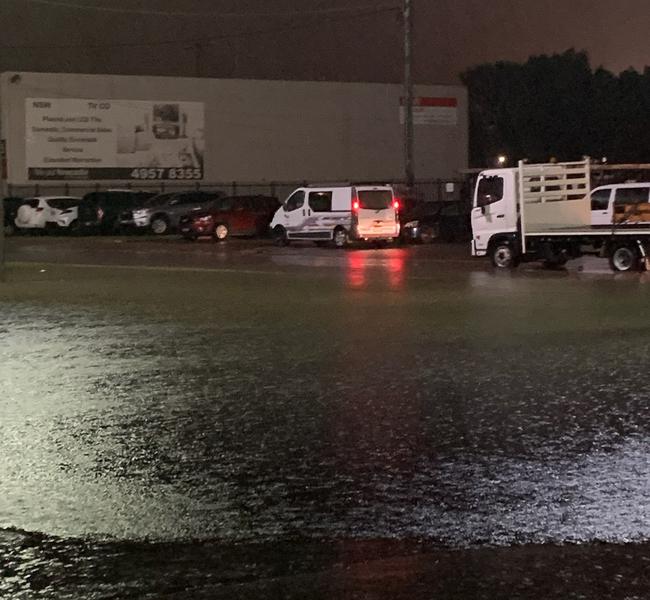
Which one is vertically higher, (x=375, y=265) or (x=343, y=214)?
(x=343, y=214)

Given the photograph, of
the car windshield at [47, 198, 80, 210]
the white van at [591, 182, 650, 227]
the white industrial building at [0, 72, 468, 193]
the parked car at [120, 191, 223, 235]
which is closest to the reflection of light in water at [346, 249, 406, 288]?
the white van at [591, 182, 650, 227]

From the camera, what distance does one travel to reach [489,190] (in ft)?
85.5

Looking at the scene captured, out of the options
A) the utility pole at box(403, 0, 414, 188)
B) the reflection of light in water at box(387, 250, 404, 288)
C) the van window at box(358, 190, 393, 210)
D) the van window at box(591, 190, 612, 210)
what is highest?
the utility pole at box(403, 0, 414, 188)

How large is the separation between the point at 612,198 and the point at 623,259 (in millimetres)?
2417

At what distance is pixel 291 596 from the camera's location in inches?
208

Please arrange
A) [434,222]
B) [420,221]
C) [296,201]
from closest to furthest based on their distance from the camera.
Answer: [296,201] → [420,221] → [434,222]

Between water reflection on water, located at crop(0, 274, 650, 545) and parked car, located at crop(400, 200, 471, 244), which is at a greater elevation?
parked car, located at crop(400, 200, 471, 244)

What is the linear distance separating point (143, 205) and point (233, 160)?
1475 centimetres

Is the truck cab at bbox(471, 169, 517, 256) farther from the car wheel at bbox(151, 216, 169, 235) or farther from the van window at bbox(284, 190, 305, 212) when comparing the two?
the car wheel at bbox(151, 216, 169, 235)

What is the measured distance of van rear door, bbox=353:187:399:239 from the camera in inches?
1335

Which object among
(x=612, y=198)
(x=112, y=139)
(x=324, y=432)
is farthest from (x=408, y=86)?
(x=324, y=432)

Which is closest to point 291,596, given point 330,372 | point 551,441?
point 551,441

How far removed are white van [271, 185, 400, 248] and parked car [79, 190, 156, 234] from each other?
43.7ft

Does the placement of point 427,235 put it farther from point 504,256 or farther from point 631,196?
point 631,196
